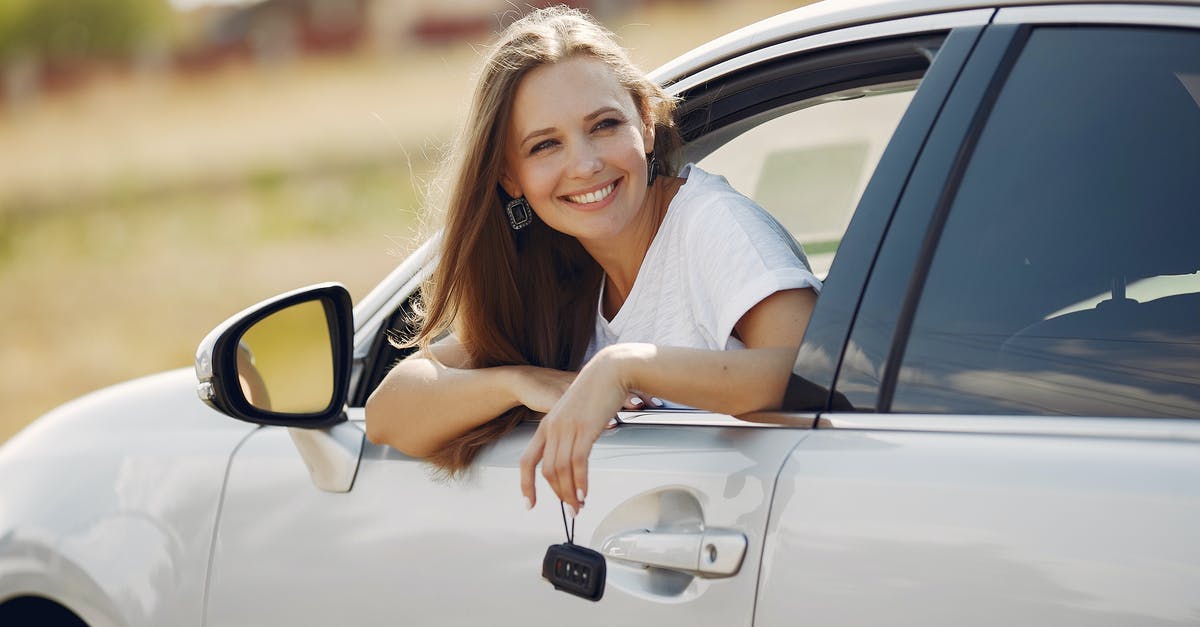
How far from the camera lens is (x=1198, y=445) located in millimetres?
1409

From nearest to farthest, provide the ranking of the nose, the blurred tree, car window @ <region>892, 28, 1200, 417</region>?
car window @ <region>892, 28, 1200, 417</region> → the nose → the blurred tree

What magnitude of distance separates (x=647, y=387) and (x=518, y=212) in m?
0.78

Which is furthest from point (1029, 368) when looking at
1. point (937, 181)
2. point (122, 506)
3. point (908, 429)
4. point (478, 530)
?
point (122, 506)

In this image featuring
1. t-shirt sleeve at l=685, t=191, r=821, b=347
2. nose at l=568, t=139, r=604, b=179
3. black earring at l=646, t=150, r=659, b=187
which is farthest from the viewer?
black earring at l=646, t=150, r=659, b=187

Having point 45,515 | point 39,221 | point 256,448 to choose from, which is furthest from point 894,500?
point 39,221

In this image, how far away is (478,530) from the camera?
2025mm

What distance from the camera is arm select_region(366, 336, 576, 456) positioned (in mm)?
2156

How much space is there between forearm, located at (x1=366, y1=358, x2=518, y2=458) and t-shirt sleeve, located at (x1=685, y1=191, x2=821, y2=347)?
13.7 inches

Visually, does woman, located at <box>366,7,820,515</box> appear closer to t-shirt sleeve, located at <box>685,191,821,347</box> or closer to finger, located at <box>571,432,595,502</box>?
t-shirt sleeve, located at <box>685,191,821,347</box>

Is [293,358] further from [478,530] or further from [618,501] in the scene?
[618,501]

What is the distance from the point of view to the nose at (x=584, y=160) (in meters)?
2.39

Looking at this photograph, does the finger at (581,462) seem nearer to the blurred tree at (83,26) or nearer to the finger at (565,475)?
the finger at (565,475)

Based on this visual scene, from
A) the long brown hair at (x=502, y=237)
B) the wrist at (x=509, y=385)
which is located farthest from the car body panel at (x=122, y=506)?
the wrist at (x=509, y=385)

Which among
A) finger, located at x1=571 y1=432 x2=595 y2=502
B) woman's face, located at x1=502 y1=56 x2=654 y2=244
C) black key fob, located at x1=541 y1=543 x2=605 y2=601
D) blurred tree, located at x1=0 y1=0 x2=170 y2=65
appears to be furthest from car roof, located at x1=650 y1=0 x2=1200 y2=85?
blurred tree, located at x1=0 y1=0 x2=170 y2=65
